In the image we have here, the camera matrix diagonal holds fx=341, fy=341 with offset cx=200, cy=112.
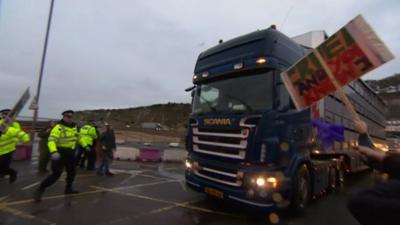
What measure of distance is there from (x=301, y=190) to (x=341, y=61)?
133 inches

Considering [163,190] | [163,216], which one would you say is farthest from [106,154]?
[163,216]

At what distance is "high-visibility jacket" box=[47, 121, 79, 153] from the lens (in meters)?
7.07

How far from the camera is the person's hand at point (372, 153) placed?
2.60 metres

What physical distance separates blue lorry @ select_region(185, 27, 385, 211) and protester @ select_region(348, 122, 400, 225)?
337 centimetres

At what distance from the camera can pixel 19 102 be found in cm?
589

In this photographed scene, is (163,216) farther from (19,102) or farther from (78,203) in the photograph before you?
(19,102)

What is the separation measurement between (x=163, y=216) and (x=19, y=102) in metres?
3.24

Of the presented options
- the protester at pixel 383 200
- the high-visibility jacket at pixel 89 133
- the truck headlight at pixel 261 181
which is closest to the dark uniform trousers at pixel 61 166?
the high-visibility jacket at pixel 89 133

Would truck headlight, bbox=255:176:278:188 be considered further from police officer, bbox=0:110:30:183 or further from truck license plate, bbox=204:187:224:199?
police officer, bbox=0:110:30:183

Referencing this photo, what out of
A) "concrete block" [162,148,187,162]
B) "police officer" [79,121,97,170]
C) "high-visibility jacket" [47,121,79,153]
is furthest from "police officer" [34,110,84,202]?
"concrete block" [162,148,187,162]

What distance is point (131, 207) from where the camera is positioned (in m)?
6.84

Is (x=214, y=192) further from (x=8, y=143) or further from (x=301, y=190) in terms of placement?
(x=8, y=143)

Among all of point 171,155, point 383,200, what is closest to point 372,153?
point 383,200

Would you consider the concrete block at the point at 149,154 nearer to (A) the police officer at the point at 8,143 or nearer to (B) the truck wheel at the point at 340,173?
(A) the police officer at the point at 8,143
